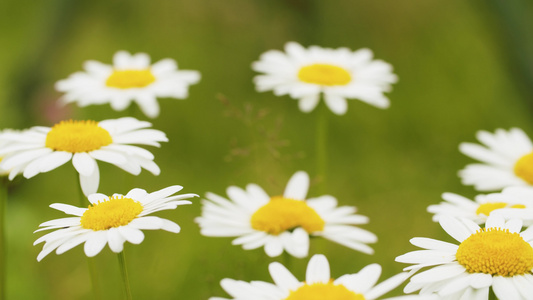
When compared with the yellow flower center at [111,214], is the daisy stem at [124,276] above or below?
below

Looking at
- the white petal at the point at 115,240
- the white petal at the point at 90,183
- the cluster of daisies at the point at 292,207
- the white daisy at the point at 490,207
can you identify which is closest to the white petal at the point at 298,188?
the cluster of daisies at the point at 292,207

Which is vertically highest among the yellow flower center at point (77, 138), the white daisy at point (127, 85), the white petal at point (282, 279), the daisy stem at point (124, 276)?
the white daisy at point (127, 85)

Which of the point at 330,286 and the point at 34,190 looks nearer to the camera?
the point at 330,286

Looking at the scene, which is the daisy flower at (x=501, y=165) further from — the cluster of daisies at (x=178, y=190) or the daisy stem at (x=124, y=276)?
the daisy stem at (x=124, y=276)

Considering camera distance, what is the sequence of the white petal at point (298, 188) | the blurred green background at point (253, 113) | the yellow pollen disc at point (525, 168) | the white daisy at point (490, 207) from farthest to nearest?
the blurred green background at point (253, 113) → the yellow pollen disc at point (525, 168) → the white petal at point (298, 188) → the white daisy at point (490, 207)

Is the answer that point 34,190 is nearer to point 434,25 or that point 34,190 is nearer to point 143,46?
point 143,46

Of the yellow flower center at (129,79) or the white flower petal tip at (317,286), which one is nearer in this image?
the white flower petal tip at (317,286)

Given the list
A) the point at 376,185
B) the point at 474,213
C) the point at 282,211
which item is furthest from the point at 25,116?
the point at 474,213
